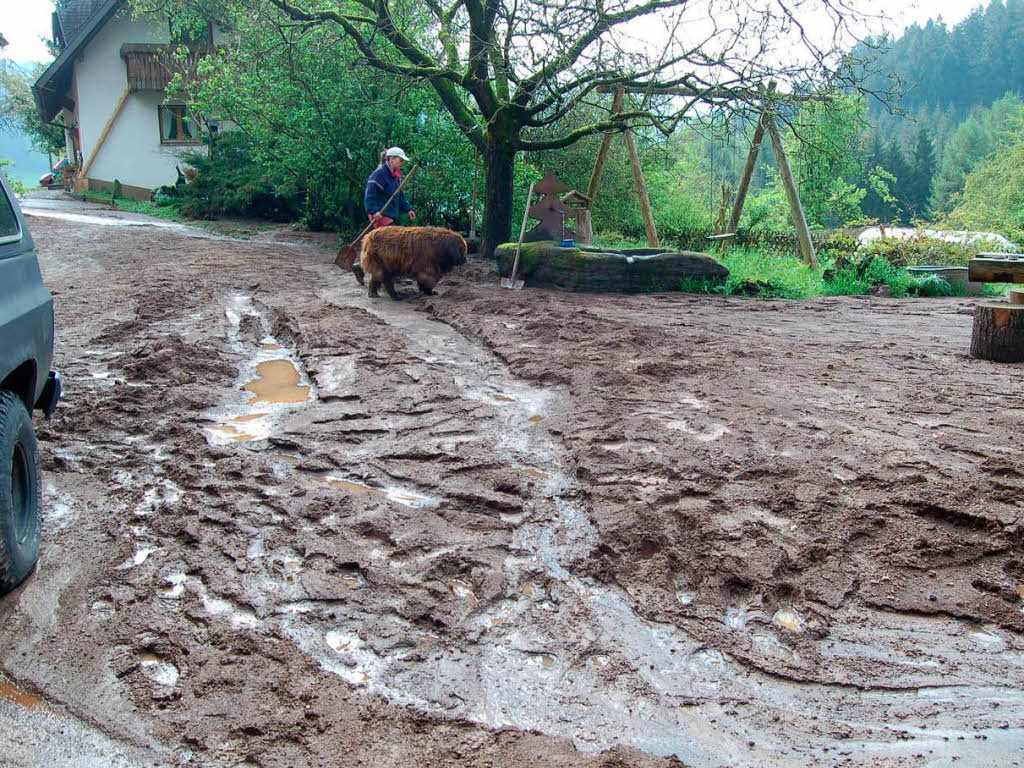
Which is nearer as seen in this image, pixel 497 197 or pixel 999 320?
pixel 999 320

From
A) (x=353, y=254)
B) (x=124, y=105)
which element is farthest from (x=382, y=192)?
(x=124, y=105)

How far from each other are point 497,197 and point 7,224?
11107mm

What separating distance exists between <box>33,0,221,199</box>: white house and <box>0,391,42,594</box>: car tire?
92.0ft

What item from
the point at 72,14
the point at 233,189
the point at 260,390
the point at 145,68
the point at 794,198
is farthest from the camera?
the point at 72,14

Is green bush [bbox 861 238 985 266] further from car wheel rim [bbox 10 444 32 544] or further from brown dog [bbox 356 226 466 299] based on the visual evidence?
car wheel rim [bbox 10 444 32 544]

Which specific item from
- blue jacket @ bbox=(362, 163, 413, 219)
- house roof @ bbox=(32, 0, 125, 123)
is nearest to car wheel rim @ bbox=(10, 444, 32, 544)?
blue jacket @ bbox=(362, 163, 413, 219)

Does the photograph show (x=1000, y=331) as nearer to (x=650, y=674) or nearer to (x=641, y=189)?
(x=650, y=674)

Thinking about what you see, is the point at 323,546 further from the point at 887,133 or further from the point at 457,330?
the point at 887,133

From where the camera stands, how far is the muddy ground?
2799 mm

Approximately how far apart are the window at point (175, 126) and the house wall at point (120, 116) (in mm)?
201

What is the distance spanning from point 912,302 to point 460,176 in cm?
879

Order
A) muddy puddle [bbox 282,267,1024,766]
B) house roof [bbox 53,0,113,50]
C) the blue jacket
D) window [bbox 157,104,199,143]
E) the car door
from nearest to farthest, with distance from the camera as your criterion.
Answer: muddy puddle [bbox 282,267,1024,766] → the car door → the blue jacket → window [bbox 157,104,199,143] → house roof [bbox 53,0,113,50]

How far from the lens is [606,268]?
12.1m

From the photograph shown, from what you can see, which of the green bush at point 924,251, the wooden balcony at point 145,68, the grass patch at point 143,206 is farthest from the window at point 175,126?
the green bush at point 924,251
